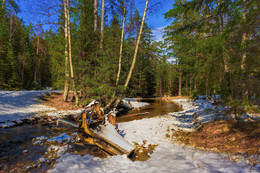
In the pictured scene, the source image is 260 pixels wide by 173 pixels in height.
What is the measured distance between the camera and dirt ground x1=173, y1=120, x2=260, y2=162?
4320 millimetres

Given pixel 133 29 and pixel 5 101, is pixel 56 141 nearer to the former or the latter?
pixel 5 101

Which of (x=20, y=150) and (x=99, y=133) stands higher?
(x=99, y=133)

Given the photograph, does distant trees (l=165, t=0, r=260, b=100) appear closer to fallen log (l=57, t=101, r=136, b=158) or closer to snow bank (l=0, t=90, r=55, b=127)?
fallen log (l=57, t=101, r=136, b=158)

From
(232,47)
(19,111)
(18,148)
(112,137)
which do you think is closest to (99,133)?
(112,137)

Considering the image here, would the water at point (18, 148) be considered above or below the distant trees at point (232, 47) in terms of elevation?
below

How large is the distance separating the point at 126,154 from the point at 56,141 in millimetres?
3776

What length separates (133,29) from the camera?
13.8 m

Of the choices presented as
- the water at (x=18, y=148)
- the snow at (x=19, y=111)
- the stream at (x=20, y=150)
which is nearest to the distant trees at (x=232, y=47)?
the stream at (x=20, y=150)

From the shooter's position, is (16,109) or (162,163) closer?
(162,163)

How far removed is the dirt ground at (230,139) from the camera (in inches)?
170

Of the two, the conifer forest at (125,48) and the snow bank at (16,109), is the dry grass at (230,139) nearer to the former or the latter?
the conifer forest at (125,48)

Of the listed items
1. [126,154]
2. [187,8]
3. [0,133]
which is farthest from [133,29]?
[0,133]

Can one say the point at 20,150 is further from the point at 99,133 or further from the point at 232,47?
the point at 232,47

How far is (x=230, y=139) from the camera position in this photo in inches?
206
